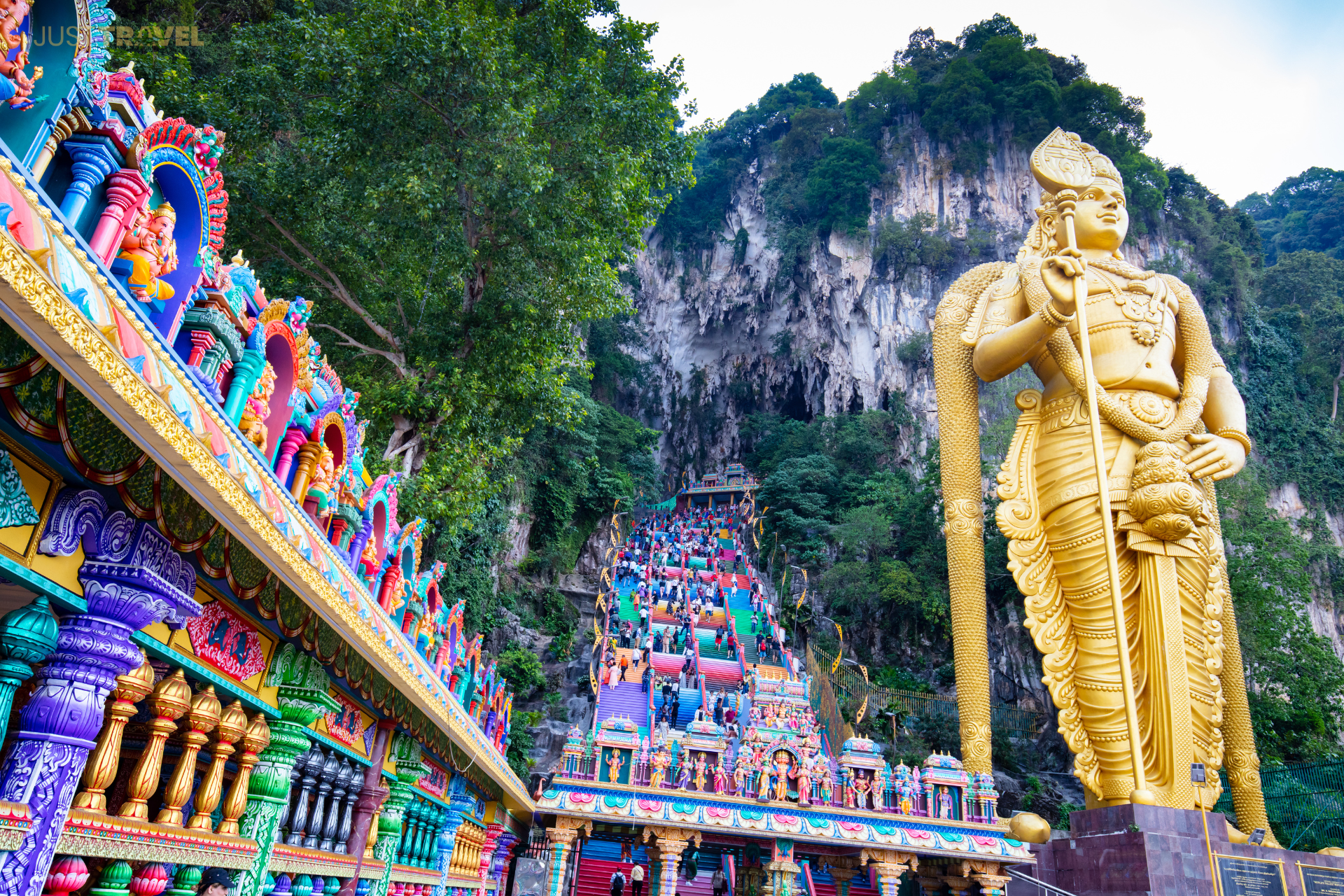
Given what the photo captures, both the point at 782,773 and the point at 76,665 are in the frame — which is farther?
the point at 782,773

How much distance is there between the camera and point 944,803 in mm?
8047

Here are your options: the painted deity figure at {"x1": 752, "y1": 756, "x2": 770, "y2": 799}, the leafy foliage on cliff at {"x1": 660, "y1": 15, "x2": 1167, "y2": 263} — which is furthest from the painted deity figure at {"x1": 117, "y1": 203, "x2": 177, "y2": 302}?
the leafy foliage on cliff at {"x1": 660, "y1": 15, "x2": 1167, "y2": 263}

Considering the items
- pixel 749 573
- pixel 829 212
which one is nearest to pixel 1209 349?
pixel 749 573

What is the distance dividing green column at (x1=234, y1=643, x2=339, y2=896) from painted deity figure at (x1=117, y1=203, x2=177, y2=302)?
1.45 metres

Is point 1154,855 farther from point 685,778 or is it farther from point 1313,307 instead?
point 1313,307

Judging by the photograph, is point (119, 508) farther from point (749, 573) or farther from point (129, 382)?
point (749, 573)

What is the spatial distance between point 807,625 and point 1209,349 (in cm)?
1407

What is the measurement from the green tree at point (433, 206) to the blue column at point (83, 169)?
5.98 meters

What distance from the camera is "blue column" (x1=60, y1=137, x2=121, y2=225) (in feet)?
5.27

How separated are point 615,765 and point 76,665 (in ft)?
22.1

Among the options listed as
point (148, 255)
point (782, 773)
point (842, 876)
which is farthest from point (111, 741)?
point (842, 876)

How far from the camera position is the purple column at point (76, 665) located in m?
1.61

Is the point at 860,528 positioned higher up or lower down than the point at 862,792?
higher up

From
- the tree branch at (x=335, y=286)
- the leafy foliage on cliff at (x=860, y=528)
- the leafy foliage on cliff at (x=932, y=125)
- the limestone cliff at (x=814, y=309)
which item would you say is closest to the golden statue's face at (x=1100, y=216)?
the tree branch at (x=335, y=286)
